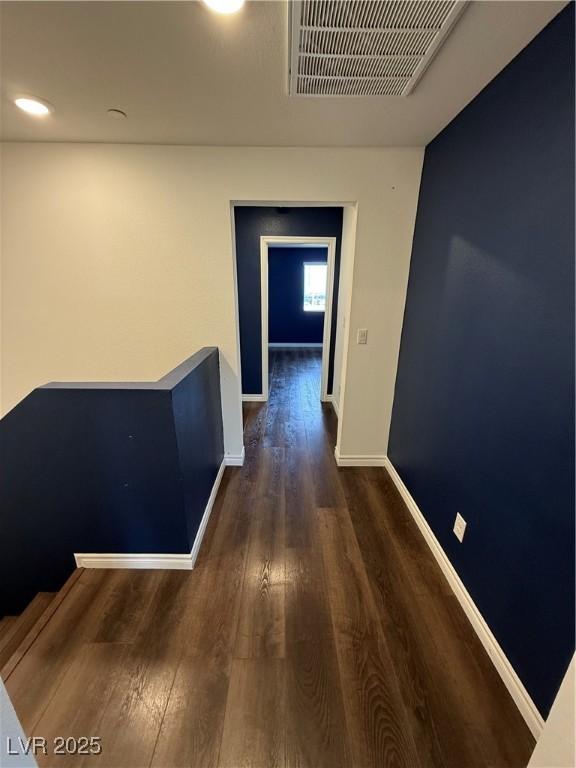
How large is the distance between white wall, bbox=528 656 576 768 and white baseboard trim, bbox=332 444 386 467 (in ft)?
6.15

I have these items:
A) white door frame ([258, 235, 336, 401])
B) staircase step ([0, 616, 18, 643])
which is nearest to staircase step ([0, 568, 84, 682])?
staircase step ([0, 616, 18, 643])

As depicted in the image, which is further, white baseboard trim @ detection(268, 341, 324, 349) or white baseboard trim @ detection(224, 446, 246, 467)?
white baseboard trim @ detection(268, 341, 324, 349)

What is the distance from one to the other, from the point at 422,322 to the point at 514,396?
0.96m

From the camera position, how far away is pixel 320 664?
125cm

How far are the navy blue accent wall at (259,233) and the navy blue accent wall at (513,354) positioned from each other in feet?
6.16

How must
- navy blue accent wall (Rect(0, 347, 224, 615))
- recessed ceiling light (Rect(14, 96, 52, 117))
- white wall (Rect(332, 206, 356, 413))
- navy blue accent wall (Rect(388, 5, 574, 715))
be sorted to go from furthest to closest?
white wall (Rect(332, 206, 356, 413))
recessed ceiling light (Rect(14, 96, 52, 117))
navy blue accent wall (Rect(0, 347, 224, 615))
navy blue accent wall (Rect(388, 5, 574, 715))

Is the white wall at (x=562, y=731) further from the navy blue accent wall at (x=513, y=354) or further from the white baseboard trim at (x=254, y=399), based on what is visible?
the white baseboard trim at (x=254, y=399)

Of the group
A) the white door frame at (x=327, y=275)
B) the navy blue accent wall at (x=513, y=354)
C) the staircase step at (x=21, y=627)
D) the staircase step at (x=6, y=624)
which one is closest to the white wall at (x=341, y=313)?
the white door frame at (x=327, y=275)

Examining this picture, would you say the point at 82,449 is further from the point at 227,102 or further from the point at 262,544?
the point at 227,102

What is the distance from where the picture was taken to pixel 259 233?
366 cm

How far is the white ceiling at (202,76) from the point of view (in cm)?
105

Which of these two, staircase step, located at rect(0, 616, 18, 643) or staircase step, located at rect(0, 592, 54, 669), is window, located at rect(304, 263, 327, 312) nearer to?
staircase step, located at rect(0, 592, 54, 669)

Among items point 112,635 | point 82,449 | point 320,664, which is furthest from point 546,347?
point 112,635

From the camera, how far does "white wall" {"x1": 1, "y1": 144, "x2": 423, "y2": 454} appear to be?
2.01 meters
